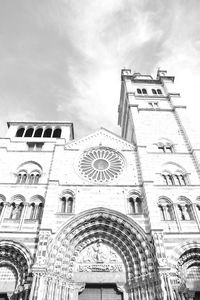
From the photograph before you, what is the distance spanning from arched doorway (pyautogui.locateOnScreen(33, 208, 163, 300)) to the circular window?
322 cm

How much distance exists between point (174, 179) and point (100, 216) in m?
6.41

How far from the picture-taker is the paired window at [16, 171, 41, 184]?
52.4 feet

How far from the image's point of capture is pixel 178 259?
11.9m

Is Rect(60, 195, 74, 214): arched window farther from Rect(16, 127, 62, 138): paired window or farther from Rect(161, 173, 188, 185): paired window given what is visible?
Rect(16, 127, 62, 138): paired window

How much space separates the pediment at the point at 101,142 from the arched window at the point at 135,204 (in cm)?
480

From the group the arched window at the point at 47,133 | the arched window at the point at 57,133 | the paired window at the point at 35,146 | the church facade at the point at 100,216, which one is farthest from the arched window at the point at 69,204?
the arched window at the point at 47,133

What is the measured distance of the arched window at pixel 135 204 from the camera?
1419 centimetres

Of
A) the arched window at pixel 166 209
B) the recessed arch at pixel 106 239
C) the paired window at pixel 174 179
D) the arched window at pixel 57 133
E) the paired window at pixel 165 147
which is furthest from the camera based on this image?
the arched window at pixel 57 133

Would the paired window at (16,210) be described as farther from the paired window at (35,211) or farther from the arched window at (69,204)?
the arched window at (69,204)

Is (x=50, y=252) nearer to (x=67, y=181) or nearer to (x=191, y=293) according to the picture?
(x=67, y=181)

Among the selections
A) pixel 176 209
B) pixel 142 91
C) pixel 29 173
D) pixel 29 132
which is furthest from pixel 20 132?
pixel 176 209

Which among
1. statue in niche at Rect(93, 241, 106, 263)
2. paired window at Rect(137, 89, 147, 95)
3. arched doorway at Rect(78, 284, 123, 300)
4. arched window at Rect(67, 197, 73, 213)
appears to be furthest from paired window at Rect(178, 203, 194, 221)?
paired window at Rect(137, 89, 147, 95)

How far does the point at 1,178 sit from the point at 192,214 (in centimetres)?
1337

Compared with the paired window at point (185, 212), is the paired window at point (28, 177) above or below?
above
